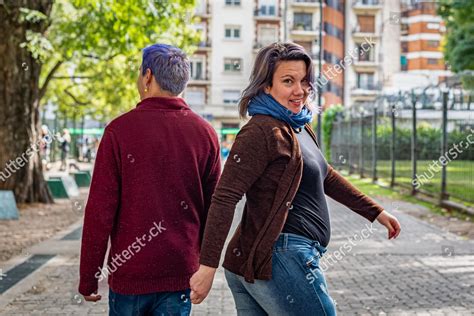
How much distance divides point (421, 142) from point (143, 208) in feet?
55.0

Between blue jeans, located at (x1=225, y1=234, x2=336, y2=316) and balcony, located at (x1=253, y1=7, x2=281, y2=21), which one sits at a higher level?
balcony, located at (x1=253, y1=7, x2=281, y2=21)

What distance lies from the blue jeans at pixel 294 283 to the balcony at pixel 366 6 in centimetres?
7464

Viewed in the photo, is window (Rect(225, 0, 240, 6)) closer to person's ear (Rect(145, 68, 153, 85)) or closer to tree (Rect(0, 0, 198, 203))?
tree (Rect(0, 0, 198, 203))

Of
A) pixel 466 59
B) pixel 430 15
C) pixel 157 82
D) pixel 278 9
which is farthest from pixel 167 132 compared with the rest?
pixel 430 15

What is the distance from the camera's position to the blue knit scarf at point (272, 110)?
11.0ft

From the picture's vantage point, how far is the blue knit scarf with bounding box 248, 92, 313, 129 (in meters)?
3.37

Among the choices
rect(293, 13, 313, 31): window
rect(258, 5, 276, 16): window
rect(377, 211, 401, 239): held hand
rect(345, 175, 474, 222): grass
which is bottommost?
rect(345, 175, 474, 222): grass

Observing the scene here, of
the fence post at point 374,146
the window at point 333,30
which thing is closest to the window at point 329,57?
the window at point 333,30

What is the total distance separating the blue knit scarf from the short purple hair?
1.47 feet

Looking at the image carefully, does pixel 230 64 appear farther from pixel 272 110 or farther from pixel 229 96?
pixel 272 110

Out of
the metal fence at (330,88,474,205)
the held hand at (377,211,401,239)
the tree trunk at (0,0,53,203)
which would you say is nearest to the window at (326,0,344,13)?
the metal fence at (330,88,474,205)

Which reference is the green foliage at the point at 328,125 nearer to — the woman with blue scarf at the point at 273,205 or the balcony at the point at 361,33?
the woman with blue scarf at the point at 273,205

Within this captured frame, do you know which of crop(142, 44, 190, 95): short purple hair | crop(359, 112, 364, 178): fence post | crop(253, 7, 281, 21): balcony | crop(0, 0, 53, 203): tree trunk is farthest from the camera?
crop(253, 7, 281, 21): balcony

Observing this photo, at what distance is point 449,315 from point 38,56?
1294cm
